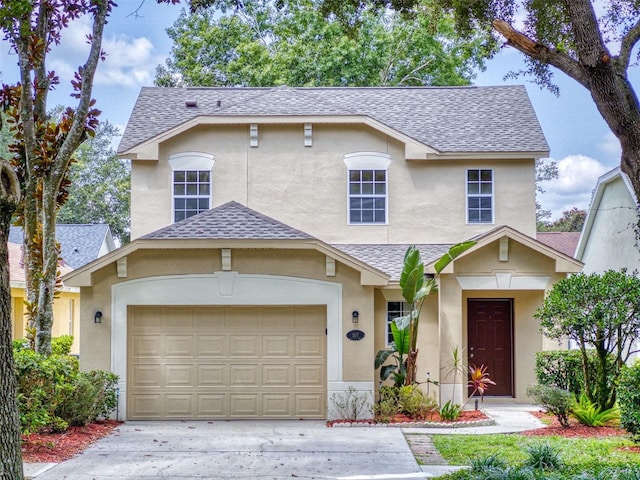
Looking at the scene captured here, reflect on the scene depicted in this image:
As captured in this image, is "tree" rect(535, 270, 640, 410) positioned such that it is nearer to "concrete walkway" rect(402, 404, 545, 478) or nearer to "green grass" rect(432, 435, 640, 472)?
"concrete walkway" rect(402, 404, 545, 478)

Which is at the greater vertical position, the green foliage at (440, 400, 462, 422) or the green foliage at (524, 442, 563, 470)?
the green foliage at (524, 442, 563, 470)

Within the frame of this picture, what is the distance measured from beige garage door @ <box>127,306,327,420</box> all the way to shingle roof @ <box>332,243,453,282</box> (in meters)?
2.71

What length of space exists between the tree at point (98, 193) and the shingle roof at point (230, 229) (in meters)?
29.3

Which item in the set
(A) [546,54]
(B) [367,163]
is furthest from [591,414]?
(B) [367,163]

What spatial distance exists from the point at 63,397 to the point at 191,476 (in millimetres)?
3623

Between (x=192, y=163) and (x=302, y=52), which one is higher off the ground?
(x=302, y=52)

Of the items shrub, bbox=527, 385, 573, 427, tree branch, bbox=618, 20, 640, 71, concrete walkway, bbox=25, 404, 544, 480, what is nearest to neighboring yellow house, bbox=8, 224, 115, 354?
concrete walkway, bbox=25, 404, 544, 480

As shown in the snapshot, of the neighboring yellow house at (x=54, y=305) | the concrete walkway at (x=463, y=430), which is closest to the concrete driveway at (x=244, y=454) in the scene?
the concrete walkway at (x=463, y=430)

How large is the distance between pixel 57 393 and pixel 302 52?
21.0 metres

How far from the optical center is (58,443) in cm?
1106

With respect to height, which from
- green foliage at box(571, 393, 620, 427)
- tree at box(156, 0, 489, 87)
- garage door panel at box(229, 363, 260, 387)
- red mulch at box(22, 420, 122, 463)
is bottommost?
red mulch at box(22, 420, 122, 463)

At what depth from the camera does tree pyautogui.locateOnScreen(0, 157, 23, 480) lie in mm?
6270

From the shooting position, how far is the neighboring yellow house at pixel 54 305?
21.4 m

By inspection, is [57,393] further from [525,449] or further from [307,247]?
[525,449]
